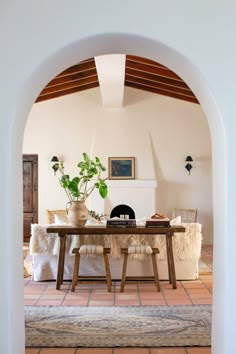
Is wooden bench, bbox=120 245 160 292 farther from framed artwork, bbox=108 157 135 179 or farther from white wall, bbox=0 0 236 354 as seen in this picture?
framed artwork, bbox=108 157 135 179

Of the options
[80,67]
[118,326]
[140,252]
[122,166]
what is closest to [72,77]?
[80,67]

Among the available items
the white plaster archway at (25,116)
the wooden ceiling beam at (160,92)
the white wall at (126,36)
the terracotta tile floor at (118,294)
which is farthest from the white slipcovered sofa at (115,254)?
the wooden ceiling beam at (160,92)

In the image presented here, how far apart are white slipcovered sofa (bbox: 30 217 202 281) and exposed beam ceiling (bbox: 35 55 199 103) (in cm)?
307

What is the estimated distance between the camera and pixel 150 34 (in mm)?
2066

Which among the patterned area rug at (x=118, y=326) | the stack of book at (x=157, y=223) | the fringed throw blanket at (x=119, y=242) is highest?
the stack of book at (x=157, y=223)

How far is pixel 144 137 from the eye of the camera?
8.34 meters

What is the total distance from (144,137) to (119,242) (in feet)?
13.1

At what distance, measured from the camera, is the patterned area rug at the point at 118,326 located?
293 centimetres

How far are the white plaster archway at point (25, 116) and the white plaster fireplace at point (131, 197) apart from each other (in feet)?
18.9

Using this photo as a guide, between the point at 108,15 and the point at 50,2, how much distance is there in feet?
1.04

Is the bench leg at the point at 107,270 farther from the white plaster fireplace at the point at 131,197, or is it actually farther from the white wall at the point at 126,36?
the white plaster fireplace at the point at 131,197
